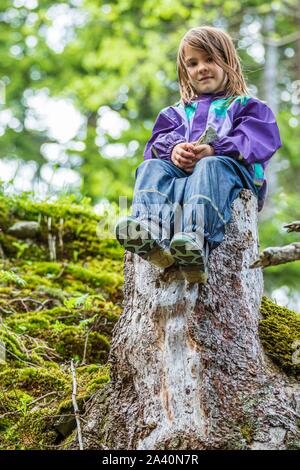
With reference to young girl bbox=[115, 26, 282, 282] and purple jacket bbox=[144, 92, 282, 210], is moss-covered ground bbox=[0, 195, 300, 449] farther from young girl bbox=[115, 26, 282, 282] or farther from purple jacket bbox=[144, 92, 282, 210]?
purple jacket bbox=[144, 92, 282, 210]

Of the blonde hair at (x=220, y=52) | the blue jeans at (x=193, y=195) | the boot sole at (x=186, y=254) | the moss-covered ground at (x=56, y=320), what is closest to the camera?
the boot sole at (x=186, y=254)

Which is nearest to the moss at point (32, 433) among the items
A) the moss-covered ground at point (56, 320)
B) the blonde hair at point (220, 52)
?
the moss-covered ground at point (56, 320)

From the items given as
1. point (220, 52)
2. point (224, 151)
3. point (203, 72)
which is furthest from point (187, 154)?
point (220, 52)

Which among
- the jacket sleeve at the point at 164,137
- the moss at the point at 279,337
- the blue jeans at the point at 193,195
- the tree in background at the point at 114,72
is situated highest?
the tree in background at the point at 114,72

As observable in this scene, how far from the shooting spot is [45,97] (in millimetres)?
14250

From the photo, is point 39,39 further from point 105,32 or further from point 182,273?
point 182,273

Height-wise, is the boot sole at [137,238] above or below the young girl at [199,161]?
below

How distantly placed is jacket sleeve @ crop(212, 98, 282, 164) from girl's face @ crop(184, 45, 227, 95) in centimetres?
31

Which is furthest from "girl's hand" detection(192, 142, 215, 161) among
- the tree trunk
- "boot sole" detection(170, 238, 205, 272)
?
"boot sole" detection(170, 238, 205, 272)

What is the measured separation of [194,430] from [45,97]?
1256 centimetres

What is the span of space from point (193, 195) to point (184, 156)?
310 millimetres

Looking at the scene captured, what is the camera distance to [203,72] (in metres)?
3.53

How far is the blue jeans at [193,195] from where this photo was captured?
2.90m

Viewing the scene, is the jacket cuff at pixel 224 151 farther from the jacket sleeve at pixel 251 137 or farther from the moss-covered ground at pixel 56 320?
the moss-covered ground at pixel 56 320
